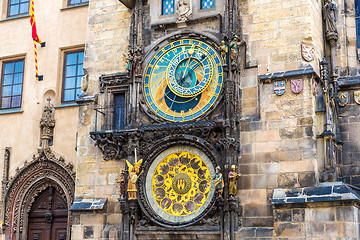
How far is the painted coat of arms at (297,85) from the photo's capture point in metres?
12.9

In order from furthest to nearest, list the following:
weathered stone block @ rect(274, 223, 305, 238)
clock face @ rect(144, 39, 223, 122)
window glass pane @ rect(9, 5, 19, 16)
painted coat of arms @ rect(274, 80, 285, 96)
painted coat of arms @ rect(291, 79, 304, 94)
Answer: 1. window glass pane @ rect(9, 5, 19, 16)
2. clock face @ rect(144, 39, 223, 122)
3. painted coat of arms @ rect(274, 80, 285, 96)
4. painted coat of arms @ rect(291, 79, 304, 94)
5. weathered stone block @ rect(274, 223, 305, 238)

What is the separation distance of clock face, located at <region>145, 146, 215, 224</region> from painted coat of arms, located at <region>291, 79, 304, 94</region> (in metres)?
2.47

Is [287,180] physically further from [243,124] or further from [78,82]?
[78,82]

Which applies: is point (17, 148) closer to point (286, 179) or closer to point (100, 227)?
point (100, 227)

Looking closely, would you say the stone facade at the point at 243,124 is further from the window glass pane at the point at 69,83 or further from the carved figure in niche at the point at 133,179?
the window glass pane at the point at 69,83

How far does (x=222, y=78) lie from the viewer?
13.6 metres

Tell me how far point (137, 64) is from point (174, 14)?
157cm

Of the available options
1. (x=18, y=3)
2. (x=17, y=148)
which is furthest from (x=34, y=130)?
(x=18, y=3)

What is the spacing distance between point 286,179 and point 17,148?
8736mm

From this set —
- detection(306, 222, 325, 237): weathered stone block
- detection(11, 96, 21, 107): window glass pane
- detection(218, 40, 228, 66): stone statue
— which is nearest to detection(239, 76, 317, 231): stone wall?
detection(306, 222, 325, 237): weathered stone block

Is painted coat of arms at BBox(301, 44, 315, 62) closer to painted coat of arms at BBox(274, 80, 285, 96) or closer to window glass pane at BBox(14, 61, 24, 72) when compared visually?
painted coat of arms at BBox(274, 80, 285, 96)

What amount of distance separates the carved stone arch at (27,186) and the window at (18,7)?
16.2ft

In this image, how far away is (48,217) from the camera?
1691 cm

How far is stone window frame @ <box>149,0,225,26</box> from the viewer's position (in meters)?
14.2
